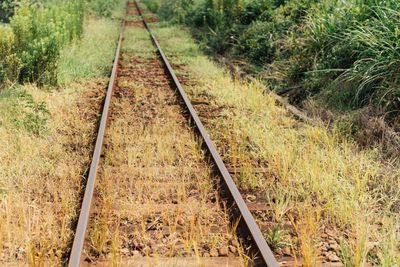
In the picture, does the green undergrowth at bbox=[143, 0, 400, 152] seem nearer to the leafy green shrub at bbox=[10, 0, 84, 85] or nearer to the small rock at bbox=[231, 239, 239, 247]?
the small rock at bbox=[231, 239, 239, 247]

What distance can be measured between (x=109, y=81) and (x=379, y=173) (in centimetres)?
623

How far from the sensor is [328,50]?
9.27 meters

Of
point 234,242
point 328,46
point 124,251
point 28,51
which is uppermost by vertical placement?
point 328,46

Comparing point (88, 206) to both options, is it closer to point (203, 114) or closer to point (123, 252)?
point (123, 252)

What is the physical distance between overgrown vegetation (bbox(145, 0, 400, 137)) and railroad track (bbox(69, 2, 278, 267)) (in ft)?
7.63

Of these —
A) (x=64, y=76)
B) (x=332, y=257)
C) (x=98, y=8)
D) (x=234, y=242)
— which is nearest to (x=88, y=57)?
(x=64, y=76)

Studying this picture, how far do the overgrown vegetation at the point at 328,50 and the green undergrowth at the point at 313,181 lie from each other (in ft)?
2.84

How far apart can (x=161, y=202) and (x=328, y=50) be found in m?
5.31

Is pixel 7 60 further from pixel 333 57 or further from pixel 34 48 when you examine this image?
pixel 333 57

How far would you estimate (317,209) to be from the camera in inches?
191

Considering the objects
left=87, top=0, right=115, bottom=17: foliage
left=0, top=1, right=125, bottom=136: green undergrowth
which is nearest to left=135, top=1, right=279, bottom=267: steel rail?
left=0, top=1, right=125, bottom=136: green undergrowth

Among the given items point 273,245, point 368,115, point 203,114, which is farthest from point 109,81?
point 273,245

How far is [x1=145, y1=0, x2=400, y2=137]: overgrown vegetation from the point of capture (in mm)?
7344

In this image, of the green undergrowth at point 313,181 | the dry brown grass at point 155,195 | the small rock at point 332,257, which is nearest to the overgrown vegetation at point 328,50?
the green undergrowth at point 313,181
